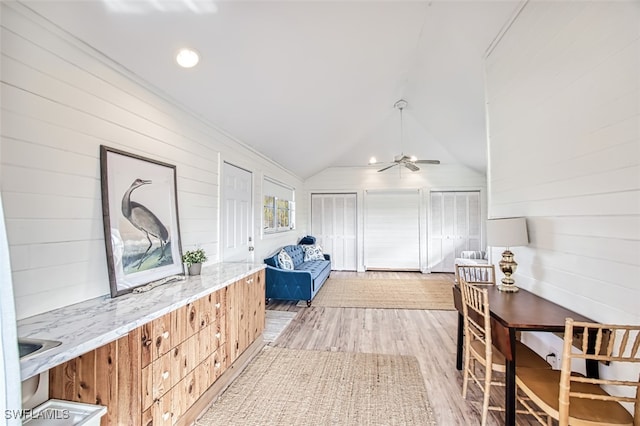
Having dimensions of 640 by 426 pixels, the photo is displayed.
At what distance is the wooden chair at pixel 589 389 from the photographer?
4.23 feet

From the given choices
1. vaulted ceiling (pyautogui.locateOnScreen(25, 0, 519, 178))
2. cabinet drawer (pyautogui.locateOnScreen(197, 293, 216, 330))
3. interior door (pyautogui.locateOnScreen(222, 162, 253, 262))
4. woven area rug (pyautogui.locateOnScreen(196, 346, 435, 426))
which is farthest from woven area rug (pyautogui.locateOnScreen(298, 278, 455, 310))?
vaulted ceiling (pyautogui.locateOnScreen(25, 0, 519, 178))

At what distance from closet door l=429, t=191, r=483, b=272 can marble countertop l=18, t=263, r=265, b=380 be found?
6294 mm

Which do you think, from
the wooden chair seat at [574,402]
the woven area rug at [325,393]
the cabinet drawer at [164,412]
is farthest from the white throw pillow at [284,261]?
the wooden chair seat at [574,402]

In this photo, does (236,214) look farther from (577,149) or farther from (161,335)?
(577,149)

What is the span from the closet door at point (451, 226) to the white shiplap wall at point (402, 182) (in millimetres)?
140

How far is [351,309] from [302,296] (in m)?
0.80

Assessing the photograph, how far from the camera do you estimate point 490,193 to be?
325cm

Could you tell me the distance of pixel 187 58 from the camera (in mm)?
2102

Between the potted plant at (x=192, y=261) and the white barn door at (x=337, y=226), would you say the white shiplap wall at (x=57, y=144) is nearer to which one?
the potted plant at (x=192, y=261)

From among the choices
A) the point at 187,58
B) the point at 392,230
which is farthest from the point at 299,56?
the point at 392,230

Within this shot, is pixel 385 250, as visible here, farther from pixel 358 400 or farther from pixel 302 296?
pixel 358 400

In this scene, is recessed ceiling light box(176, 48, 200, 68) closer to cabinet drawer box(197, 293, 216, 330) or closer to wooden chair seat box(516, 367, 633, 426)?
cabinet drawer box(197, 293, 216, 330)

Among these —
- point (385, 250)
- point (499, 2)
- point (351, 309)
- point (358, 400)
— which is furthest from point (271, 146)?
point (385, 250)

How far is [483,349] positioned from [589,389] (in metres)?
0.62
